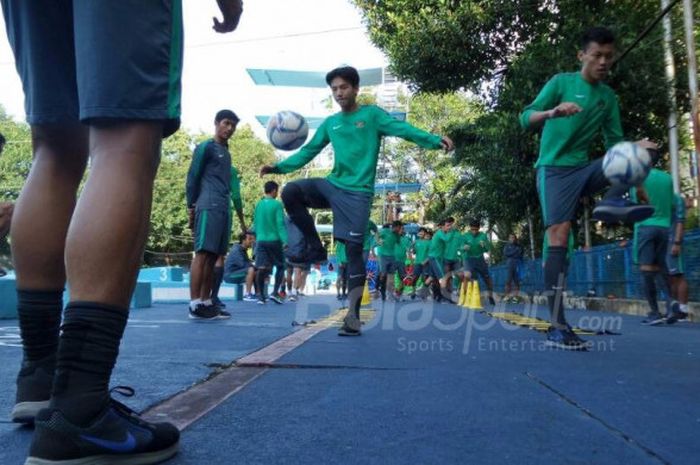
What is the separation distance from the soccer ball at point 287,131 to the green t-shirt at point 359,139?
615 mm

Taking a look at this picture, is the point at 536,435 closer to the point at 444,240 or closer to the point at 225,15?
the point at 225,15

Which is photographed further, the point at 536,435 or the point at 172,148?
the point at 172,148

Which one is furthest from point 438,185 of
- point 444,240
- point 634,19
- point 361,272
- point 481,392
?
point 481,392

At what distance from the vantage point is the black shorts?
11812 millimetres

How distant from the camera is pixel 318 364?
311cm

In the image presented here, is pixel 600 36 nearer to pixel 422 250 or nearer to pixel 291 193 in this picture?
pixel 291 193

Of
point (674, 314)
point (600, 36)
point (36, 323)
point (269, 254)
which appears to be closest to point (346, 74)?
point (600, 36)

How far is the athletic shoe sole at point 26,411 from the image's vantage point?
1796 mm

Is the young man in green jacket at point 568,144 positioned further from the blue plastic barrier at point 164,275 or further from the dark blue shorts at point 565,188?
the blue plastic barrier at point 164,275

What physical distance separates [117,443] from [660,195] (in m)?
7.46

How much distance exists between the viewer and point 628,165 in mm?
3436

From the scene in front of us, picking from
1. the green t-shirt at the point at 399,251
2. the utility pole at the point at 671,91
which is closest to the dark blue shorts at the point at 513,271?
the green t-shirt at the point at 399,251

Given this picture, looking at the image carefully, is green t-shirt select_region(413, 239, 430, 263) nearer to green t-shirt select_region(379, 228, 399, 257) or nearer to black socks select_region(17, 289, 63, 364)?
green t-shirt select_region(379, 228, 399, 257)

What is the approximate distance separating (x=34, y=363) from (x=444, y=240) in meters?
14.9
